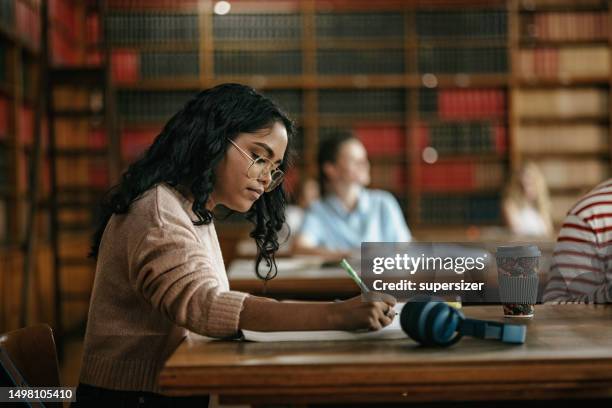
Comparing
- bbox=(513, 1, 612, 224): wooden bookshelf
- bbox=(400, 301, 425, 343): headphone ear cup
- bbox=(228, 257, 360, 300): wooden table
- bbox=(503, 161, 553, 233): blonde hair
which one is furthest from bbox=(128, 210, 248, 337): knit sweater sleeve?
bbox=(513, 1, 612, 224): wooden bookshelf

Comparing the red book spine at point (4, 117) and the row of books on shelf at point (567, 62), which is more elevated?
the row of books on shelf at point (567, 62)

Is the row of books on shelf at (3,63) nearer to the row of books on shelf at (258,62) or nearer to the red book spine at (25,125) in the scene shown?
the red book spine at (25,125)

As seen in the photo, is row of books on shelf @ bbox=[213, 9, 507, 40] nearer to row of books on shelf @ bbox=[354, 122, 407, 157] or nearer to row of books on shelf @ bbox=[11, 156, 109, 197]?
row of books on shelf @ bbox=[354, 122, 407, 157]

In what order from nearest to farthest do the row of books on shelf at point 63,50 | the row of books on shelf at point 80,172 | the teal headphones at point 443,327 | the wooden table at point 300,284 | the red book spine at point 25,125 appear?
1. the teal headphones at point 443,327
2. the wooden table at point 300,284
3. the red book spine at point 25,125
4. the row of books on shelf at point 63,50
5. the row of books on shelf at point 80,172

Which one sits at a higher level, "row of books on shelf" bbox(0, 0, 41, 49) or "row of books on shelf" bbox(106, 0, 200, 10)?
"row of books on shelf" bbox(106, 0, 200, 10)

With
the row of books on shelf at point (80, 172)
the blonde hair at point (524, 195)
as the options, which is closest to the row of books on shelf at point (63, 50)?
the row of books on shelf at point (80, 172)

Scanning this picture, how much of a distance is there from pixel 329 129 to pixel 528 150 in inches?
61.8

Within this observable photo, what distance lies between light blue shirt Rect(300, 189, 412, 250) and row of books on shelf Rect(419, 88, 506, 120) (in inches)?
103

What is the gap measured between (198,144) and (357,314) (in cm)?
42

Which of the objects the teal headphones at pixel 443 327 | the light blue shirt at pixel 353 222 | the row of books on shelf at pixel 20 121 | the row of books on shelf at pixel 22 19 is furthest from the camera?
the row of books on shelf at pixel 20 121

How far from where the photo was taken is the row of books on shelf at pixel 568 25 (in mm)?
5719

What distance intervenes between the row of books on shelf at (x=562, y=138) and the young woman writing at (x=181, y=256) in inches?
188

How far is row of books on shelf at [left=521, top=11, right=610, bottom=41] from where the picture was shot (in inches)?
225

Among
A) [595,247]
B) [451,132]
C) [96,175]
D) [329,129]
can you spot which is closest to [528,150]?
[451,132]
